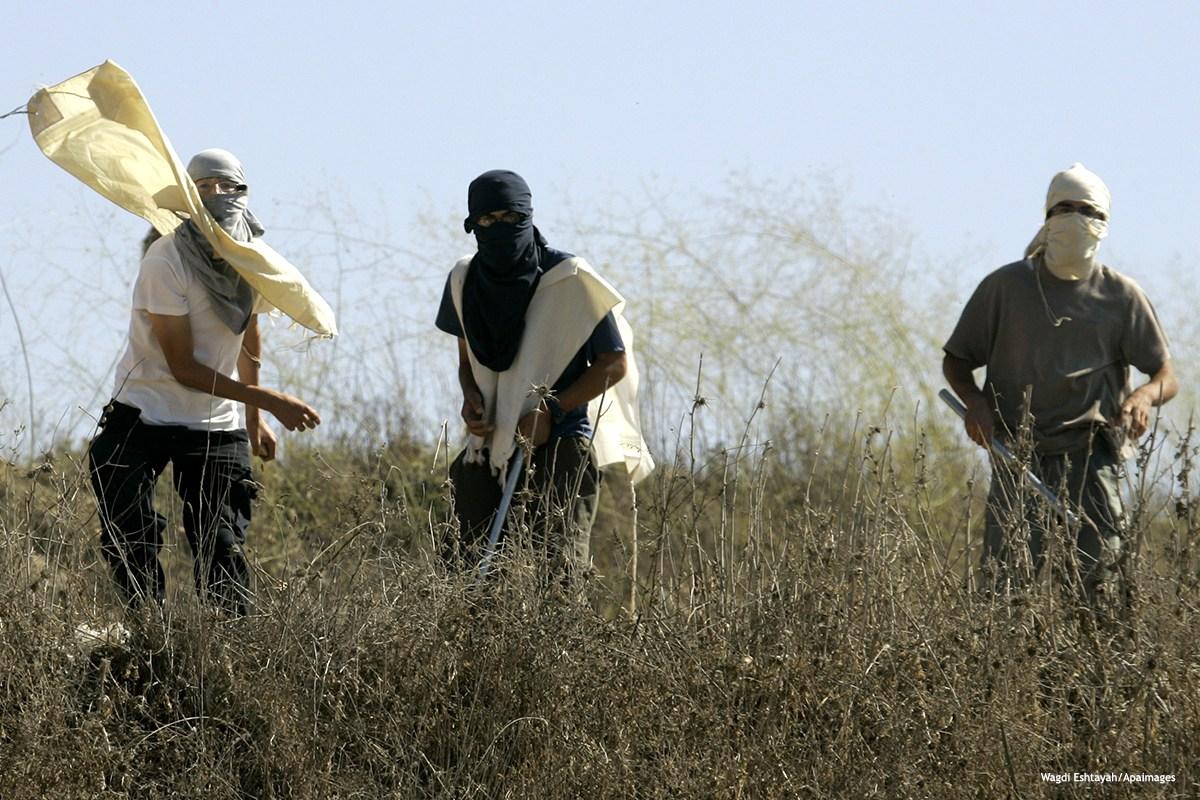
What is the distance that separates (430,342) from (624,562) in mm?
5610

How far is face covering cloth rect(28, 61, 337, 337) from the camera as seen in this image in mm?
6289

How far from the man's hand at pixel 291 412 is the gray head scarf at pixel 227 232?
0.99 feet

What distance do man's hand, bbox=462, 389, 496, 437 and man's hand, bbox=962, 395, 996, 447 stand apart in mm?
1510

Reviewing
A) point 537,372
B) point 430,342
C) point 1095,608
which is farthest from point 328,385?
point 1095,608

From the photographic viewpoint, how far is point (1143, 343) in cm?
659

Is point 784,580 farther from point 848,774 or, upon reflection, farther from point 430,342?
point 430,342

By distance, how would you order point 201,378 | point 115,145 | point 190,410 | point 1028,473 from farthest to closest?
point 115,145 → point 190,410 → point 201,378 → point 1028,473

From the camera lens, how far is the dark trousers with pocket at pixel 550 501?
576 cm

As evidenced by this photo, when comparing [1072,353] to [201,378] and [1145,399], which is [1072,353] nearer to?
[1145,399]

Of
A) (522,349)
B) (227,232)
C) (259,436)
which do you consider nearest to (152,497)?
(259,436)

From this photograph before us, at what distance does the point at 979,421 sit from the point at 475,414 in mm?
1591

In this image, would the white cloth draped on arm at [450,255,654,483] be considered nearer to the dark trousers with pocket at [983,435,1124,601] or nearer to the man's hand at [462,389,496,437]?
the man's hand at [462,389,496,437]

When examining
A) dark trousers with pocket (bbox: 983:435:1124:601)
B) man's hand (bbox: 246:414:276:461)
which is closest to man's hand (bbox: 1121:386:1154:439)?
dark trousers with pocket (bbox: 983:435:1124:601)

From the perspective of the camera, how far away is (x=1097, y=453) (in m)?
6.58
